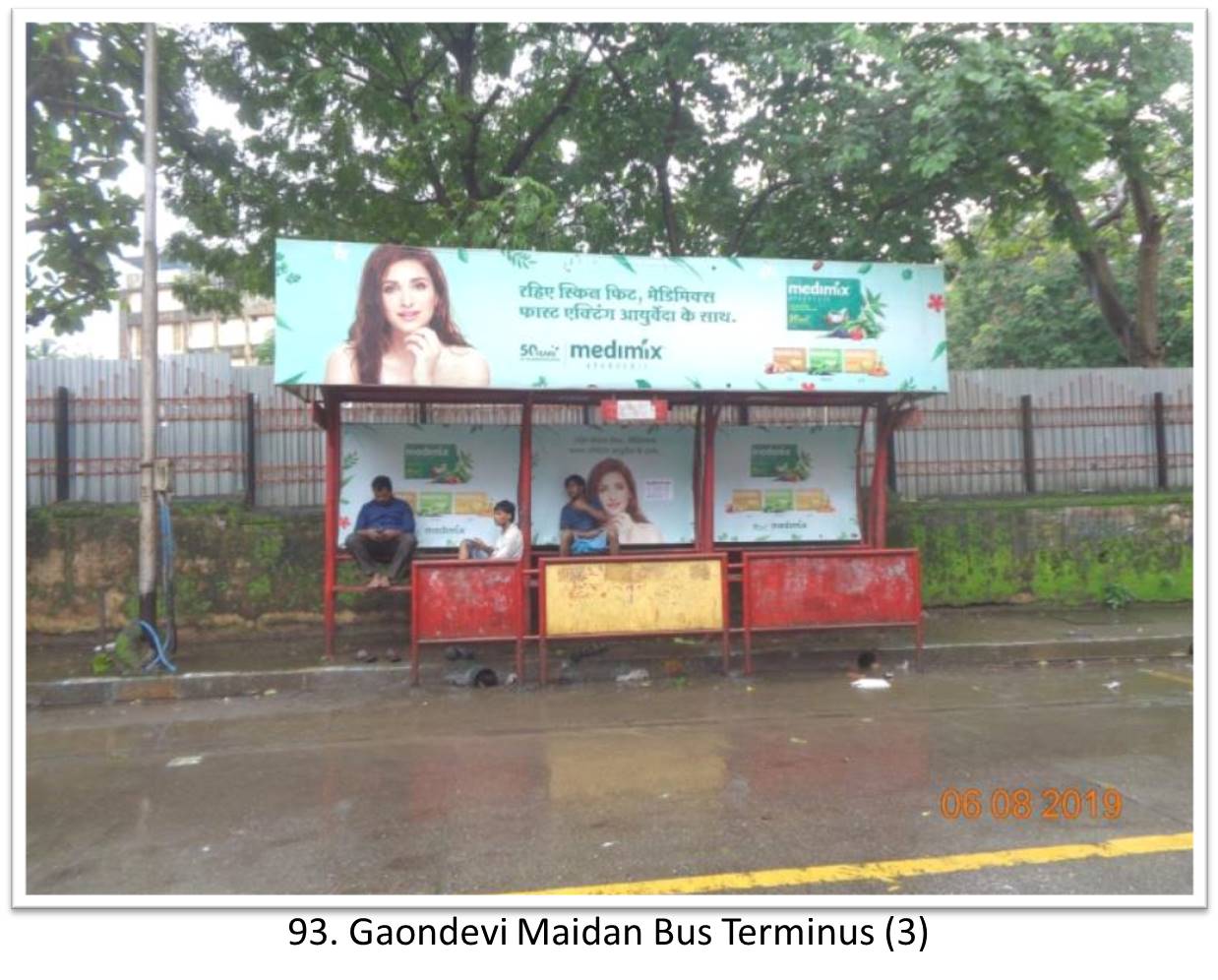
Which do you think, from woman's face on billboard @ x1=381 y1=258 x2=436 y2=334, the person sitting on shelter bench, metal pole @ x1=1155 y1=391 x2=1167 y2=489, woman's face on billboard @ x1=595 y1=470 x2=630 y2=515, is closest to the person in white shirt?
the person sitting on shelter bench

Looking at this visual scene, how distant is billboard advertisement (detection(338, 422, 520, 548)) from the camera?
8930 mm

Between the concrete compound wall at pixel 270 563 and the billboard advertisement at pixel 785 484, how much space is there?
2.95 ft

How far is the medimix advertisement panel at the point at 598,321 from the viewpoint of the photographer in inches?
295

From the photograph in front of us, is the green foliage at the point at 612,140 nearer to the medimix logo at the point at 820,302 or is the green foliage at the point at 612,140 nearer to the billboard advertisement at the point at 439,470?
the medimix logo at the point at 820,302

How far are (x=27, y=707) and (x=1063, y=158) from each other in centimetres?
1018

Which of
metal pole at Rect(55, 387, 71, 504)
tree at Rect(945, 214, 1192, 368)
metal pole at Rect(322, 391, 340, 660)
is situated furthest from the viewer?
tree at Rect(945, 214, 1192, 368)

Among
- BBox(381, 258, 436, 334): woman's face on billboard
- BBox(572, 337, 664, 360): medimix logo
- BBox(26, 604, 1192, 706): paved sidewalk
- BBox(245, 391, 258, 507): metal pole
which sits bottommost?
BBox(26, 604, 1192, 706): paved sidewalk

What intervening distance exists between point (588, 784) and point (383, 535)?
4419 mm

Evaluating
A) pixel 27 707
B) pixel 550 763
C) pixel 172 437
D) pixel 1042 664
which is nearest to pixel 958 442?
pixel 1042 664

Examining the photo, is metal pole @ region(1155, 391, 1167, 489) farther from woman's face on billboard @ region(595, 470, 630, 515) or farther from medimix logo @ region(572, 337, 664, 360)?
medimix logo @ region(572, 337, 664, 360)

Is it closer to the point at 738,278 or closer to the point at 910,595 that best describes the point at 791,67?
the point at 738,278

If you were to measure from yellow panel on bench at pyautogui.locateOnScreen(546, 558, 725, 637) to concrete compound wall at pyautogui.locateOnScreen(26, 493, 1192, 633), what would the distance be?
2.62 m
